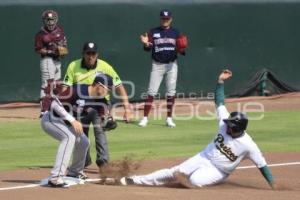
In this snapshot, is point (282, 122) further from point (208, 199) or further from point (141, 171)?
point (208, 199)

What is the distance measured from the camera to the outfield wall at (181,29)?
61.6 ft

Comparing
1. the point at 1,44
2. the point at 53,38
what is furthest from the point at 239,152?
the point at 1,44

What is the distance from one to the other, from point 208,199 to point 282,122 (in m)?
8.34

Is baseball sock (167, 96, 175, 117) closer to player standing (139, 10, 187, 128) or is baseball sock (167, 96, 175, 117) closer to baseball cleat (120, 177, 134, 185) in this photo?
player standing (139, 10, 187, 128)

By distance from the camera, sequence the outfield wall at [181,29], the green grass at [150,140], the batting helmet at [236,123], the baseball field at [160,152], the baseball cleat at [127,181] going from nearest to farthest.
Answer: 1. the baseball field at [160,152]
2. the batting helmet at [236,123]
3. the baseball cleat at [127,181]
4. the green grass at [150,140]
5. the outfield wall at [181,29]

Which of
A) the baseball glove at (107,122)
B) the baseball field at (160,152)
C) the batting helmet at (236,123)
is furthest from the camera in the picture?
the baseball glove at (107,122)

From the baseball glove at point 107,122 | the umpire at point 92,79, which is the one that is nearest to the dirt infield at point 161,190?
the umpire at point 92,79

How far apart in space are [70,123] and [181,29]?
11.0m

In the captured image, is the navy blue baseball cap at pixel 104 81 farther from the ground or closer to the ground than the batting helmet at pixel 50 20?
closer to the ground

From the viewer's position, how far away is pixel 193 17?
20781mm

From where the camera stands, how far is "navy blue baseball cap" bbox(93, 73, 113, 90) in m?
10.1

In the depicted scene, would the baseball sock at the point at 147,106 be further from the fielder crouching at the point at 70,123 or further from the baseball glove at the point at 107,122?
the fielder crouching at the point at 70,123

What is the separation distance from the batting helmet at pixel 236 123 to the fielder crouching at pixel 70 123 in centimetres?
148

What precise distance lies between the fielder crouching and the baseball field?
0.30 m
